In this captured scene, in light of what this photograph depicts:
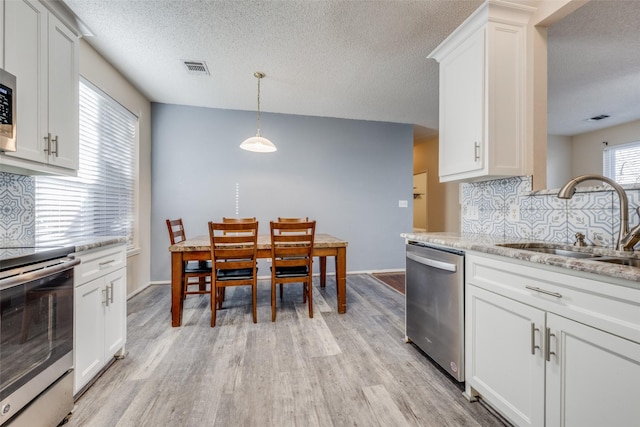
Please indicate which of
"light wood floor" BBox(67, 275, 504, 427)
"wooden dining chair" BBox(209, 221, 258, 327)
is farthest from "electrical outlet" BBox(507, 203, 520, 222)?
"wooden dining chair" BBox(209, 221, 258, 327)

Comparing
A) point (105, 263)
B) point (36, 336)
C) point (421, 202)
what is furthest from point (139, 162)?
point (421, 202)

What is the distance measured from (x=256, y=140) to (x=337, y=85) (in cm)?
122

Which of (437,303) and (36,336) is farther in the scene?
(437,303)

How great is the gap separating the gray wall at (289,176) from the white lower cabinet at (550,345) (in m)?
2.95

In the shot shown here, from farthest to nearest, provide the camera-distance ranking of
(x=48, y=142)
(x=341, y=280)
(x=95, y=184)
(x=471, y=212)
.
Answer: (x=341, y=280) → (x=95, y=184) → (x=471, y=212) → (x=48, y=142)

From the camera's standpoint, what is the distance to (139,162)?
3432mm

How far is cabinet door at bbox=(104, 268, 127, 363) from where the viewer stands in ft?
5.57

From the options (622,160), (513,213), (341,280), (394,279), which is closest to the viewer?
(513,213)

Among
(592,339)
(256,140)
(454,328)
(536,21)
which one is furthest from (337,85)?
(592,339)

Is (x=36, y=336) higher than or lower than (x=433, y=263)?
lower

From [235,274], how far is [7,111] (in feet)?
5.91

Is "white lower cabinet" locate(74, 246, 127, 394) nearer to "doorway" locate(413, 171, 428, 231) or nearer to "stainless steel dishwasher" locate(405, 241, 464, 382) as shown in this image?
"stainless steel dishwasher" locate(405, 241, 464, 382)

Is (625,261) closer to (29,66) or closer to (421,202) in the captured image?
(29,66)

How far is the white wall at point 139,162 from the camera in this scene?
276 centimetres
